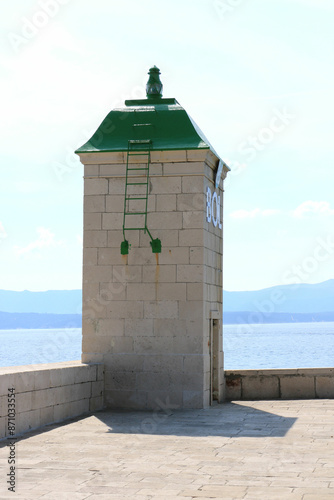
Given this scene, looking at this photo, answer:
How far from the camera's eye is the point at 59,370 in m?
11.2

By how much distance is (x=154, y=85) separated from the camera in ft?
45.9

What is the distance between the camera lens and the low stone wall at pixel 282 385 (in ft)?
46.5

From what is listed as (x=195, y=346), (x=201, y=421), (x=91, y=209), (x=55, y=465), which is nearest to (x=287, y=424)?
(x=201, y=421)

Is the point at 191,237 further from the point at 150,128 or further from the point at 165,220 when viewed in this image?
the point at 150,128

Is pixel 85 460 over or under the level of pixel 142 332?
under

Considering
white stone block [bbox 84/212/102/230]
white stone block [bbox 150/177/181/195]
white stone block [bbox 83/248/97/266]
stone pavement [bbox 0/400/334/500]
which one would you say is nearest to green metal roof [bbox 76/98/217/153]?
white stone block [bbox 150/177/181/195]

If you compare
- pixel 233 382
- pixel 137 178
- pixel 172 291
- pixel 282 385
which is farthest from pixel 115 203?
pixel 282 385

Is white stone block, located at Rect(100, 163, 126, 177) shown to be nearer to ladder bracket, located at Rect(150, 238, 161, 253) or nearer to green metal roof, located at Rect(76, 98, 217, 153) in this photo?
green metal roof, located at Rect(76, 98, 217, 153)

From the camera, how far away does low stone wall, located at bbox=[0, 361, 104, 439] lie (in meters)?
9.80

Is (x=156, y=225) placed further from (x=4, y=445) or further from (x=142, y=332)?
(x=4, y=445)

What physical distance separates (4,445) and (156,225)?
16.3ft

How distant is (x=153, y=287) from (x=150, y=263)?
1.28 ft

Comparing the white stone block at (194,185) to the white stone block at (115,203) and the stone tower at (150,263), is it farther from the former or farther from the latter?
the white stone block at (115,203)

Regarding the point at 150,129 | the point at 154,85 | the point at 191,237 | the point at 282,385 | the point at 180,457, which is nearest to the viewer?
the point at 180,457
